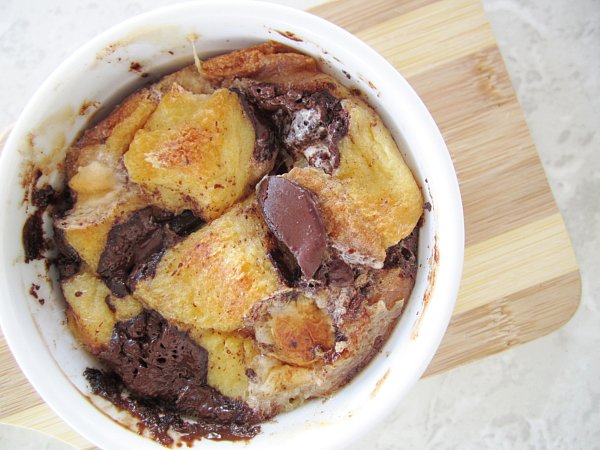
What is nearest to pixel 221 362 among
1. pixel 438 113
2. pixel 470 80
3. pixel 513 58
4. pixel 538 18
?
pixel 438 113

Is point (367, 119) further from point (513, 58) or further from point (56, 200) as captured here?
point (513, 58)

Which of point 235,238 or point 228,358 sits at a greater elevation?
point 235,238

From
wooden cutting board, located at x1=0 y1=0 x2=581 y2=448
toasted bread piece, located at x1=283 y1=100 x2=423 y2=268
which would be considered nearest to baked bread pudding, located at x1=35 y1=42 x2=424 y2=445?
toasted bread piece, located at x1=283 y1=100 x2=423 y2=268

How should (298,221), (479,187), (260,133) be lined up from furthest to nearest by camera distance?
(479,187)
(260,133)
(298,221)

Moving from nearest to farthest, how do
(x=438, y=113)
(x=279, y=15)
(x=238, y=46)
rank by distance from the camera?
1. (x=279, y=15)
2. (x=238, y=46)
3. (x=438, y=113)


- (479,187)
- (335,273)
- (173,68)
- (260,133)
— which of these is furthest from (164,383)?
(479,187)

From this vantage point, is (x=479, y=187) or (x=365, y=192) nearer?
(x=365, y=192)

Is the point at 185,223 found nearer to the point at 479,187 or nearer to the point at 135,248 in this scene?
the point at 135,248

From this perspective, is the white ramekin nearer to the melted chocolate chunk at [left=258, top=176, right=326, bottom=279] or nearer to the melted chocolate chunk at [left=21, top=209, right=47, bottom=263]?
the melted chocolate chunk at [left=21, top=209, right=47, bottom=263]
